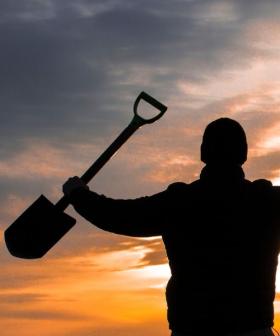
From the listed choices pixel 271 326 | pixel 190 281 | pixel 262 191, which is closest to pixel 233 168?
pixel 262 191

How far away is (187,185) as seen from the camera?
385 centimetres

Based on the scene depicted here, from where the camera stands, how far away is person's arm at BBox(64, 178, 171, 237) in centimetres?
388

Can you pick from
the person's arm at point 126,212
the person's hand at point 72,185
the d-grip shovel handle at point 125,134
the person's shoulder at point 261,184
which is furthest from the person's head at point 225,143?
the d-grip shovel handle at point 125,134

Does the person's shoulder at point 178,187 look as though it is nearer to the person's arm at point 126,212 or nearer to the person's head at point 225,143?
the person's arm at point 126,212

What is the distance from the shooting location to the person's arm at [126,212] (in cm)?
388

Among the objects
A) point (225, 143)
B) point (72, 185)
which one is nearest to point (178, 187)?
point (225, 143)

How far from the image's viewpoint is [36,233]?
17.5 feet

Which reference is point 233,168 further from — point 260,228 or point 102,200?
point 102,200

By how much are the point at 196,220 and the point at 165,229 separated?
0.24 meters

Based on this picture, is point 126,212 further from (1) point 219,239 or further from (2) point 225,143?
(2) point 225,143

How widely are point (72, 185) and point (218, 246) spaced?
1.45m

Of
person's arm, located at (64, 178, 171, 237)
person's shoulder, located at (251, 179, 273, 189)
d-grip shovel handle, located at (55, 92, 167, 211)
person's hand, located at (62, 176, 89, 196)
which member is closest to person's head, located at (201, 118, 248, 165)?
person's shoulder, located at (251, 179, 273, 189)

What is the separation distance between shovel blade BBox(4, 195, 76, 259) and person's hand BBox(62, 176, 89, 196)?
731mm

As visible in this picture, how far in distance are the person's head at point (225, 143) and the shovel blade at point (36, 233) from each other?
1.94 metres
